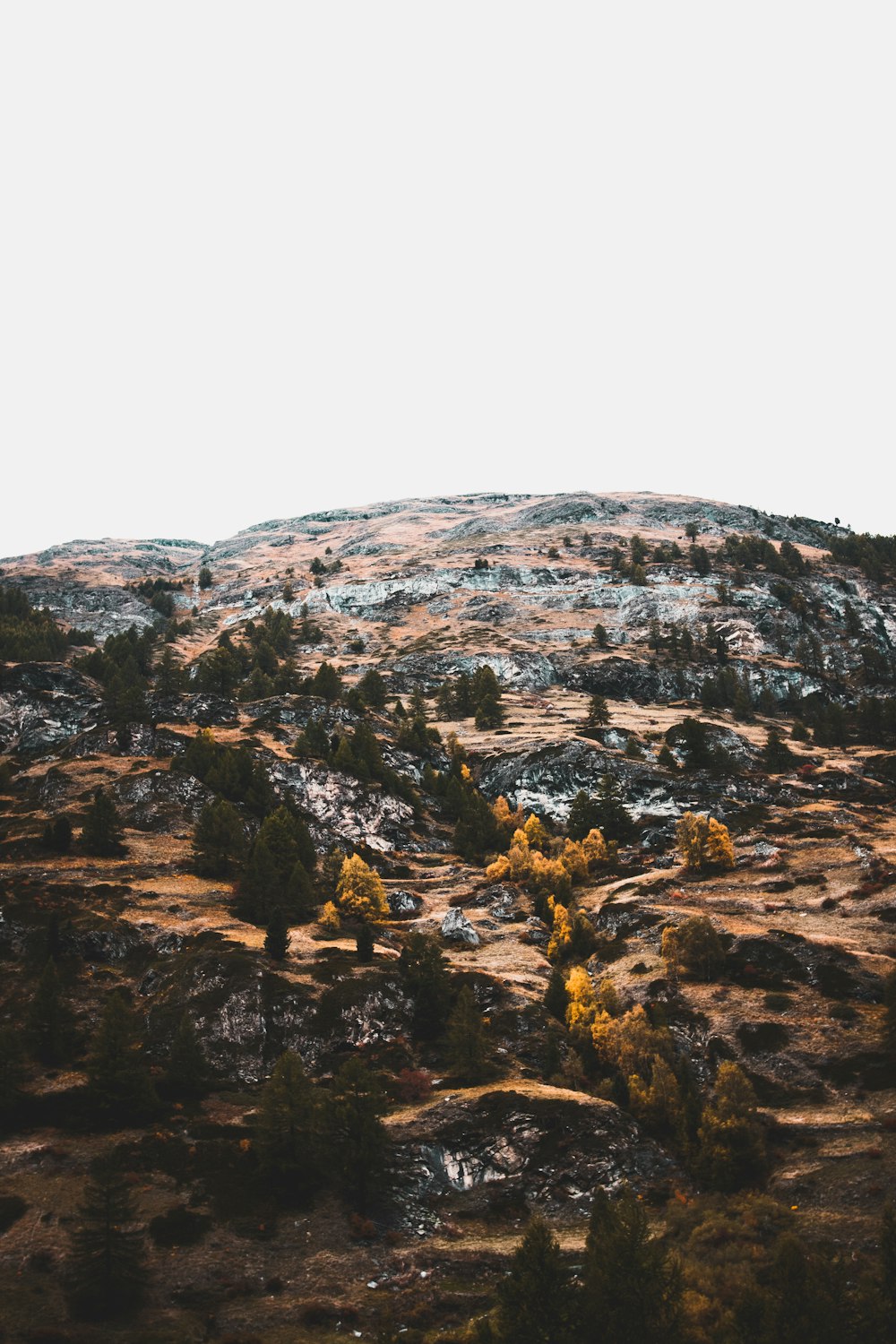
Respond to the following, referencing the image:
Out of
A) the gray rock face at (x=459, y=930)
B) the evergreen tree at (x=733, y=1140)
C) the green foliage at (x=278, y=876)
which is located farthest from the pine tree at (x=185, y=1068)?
the gray rock face at (x=459, y=930)

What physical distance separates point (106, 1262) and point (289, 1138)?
13704 millimetres

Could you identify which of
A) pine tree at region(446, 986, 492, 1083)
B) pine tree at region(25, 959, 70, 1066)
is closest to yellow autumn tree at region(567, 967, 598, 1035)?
pine tree at region(446, 986, 492, 1083)

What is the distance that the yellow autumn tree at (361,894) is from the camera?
90250 mm

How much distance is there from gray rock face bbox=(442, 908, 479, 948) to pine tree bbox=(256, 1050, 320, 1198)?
42265 millimetres

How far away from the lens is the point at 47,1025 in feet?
184

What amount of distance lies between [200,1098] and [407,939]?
83.0 feet

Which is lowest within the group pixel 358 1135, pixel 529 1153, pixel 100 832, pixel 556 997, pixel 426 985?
pixel 529 1153

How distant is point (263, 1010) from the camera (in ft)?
208

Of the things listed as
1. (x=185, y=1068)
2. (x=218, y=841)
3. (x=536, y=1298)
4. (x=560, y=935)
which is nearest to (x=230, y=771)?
(x=218, y=841)

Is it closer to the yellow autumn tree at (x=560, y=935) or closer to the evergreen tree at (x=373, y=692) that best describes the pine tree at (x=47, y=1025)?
the yellow autumn tree at (x=560, y=935)

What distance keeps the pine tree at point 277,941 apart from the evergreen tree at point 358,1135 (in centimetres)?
2440

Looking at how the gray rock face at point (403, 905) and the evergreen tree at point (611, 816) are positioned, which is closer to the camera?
the gray rock face at point (403, 905)

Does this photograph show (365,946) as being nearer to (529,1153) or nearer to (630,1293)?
(529,1153)

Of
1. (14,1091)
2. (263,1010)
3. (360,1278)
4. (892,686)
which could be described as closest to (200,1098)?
(263,1010)
